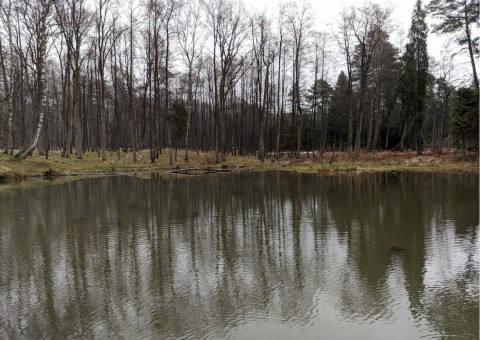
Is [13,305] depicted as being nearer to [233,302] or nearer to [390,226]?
[233,302]

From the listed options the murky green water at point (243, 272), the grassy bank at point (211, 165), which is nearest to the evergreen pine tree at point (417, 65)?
the grassy bank at point (211, 165)

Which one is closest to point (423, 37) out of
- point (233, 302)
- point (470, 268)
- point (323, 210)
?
point (323, 210)

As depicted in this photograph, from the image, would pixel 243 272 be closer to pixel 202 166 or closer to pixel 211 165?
pixel 202 166

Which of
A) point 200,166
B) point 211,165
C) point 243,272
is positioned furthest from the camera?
point 211,165

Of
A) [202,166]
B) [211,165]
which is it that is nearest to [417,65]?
[211,165]

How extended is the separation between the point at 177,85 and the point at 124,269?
58345mm

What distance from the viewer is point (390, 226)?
8852 mm

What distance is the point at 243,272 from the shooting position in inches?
234

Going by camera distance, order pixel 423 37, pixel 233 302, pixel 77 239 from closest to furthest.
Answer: pixel 233 302, pixel 77 239, pixel 423 37

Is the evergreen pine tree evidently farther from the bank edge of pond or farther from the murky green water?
the murky green water

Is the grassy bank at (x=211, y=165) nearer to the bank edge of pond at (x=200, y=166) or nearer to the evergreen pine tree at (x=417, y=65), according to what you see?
the bank edge of pond at (x=200, y=166)

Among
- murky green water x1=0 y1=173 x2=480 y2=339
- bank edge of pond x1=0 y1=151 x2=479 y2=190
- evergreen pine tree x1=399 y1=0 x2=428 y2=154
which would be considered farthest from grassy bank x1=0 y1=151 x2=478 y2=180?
murky green water x1=0 y1=173 x2=480 y2=339

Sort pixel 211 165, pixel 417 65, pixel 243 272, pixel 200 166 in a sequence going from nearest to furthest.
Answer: pixel 243 272 → pixel 200 166 → pixel 211 165 → pixel 417 65

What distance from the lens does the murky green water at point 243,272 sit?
422cm
